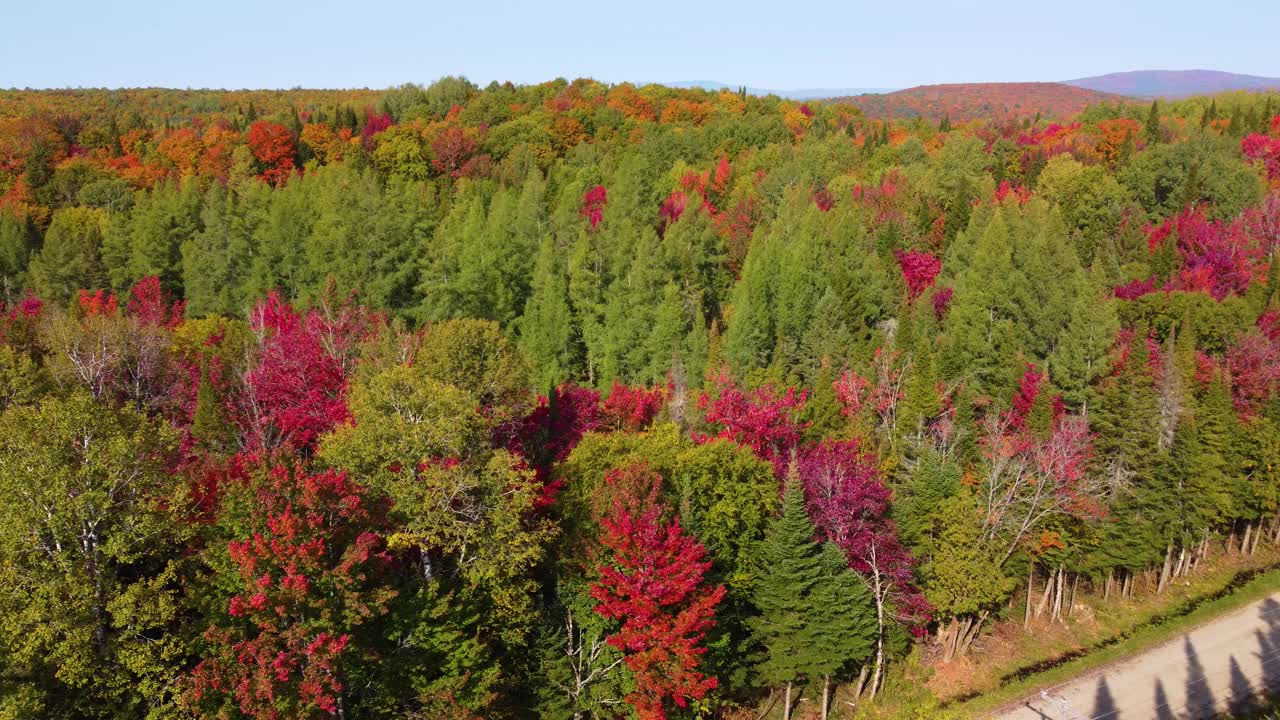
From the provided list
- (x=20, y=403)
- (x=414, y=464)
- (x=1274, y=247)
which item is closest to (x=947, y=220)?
(x=1274, y=247)

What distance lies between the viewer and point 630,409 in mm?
44344

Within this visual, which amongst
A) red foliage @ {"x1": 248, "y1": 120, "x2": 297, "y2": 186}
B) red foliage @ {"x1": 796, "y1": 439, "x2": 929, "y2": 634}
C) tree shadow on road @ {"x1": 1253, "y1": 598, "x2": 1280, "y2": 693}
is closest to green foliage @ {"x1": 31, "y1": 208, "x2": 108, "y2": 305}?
red foliage @ {"x1": 248, "y1": 120, "x2": 297, "y2": 186}

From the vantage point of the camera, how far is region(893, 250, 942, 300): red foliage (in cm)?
6406

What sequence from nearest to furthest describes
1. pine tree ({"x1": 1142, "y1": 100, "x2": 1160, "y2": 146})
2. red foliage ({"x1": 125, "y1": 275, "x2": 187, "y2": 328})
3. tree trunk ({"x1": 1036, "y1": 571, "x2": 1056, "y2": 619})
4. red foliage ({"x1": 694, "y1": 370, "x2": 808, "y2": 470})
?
red foliage ({"x1": 694, "y1": 370, "x2": 808, "y2": 470})
tree trunk ({"x1": 1036, "y1": 571, "x2": 1056, "y2": 619})
red foliage ({"x1": 125, "y1": 275, "x2": 187, "y2": 328})
pine tree ({"x1": 1142, "y1": 100, "x2": 1160, "y2": 146})

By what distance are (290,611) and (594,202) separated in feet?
221

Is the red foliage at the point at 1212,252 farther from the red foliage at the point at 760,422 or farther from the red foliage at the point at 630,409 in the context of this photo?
the red foliage at the point at 630,409

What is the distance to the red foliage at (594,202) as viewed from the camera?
260 feet

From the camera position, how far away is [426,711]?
2433 cm

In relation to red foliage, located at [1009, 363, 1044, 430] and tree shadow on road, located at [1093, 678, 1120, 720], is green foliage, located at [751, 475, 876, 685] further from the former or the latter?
red foliage, located at [1009, 363, 1044, 430]

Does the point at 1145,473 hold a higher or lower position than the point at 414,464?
lower

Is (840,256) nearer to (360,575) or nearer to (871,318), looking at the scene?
(871,318)

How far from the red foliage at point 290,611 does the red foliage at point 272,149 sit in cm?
7659

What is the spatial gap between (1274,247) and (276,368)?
68876 millimetres

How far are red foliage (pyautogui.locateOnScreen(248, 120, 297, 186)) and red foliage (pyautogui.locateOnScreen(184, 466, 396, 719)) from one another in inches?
3015
